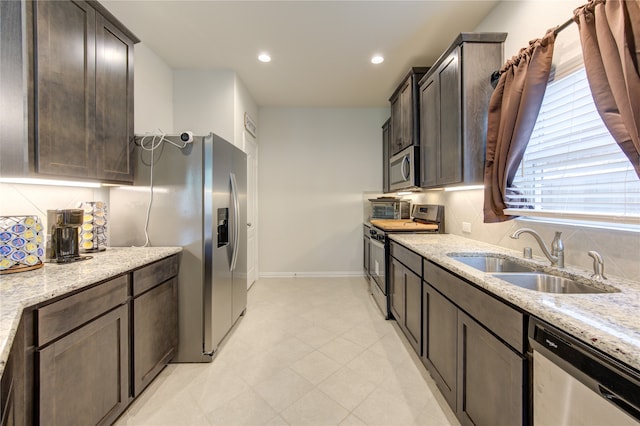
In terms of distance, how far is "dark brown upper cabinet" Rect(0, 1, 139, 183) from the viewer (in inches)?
49.0

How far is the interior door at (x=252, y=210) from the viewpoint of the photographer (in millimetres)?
3859

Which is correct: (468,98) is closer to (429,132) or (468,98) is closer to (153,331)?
(429,132)

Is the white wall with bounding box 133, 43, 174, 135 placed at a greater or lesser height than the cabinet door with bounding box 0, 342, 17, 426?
greater

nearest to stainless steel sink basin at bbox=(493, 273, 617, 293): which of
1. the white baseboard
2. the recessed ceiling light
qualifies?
the recessed ceiling light

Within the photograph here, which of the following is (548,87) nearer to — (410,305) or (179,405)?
(410,305)

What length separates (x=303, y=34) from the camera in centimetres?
242

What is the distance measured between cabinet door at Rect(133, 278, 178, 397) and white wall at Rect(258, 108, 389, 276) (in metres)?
2.43

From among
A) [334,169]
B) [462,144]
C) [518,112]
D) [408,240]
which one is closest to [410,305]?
[408,240]

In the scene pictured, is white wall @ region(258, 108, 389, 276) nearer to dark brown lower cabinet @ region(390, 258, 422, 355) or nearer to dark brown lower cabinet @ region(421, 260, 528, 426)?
dark brown lower cabinet @ region(390, 258, 422, 355)

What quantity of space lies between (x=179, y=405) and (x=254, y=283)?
245 cm

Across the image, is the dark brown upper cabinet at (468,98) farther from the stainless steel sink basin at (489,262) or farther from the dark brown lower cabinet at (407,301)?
the dark brown lower cabinet at (407,301)

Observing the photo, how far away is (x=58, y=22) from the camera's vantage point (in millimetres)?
1392

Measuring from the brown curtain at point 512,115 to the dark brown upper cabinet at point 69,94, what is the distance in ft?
8.62

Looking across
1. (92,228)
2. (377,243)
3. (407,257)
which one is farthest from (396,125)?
(92,228)
